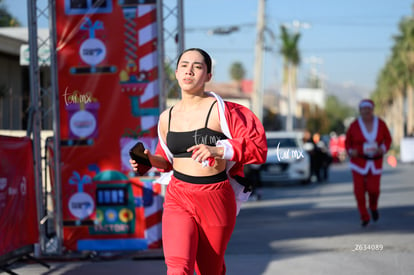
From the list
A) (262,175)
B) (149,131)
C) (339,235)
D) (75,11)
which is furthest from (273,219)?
(262,175)

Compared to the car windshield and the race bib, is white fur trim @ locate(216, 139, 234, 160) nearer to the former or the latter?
the race bib

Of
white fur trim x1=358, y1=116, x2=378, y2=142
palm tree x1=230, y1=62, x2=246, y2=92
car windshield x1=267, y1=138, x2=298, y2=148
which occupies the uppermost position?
white fur trim x1=358, y1=116, x2=378, y2=142

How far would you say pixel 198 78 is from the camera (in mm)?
5277

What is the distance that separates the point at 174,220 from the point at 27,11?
15.5ft

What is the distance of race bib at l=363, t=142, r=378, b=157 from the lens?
1201 cm

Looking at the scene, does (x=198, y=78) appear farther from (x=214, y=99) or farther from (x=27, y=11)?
(x=27, y=11)

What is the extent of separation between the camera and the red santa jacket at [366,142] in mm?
11977

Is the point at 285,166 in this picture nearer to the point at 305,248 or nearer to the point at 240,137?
the point at 305,248

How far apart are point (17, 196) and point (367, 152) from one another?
5.95 m

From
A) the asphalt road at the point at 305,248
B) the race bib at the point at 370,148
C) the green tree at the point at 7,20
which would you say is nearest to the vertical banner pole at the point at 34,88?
the asphalt road at the point at 305,248

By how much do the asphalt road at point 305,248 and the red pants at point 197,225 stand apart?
288 centimetres

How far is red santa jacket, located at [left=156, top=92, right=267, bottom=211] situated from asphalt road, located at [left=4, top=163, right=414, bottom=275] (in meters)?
3.18

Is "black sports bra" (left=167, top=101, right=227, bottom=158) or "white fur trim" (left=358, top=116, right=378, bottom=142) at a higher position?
"black sports bra" (left=167, top=101, right=227, bottom=158)

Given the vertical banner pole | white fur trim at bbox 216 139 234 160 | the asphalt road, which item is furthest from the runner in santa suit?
white fur trim at bbox 216 139 234 160
